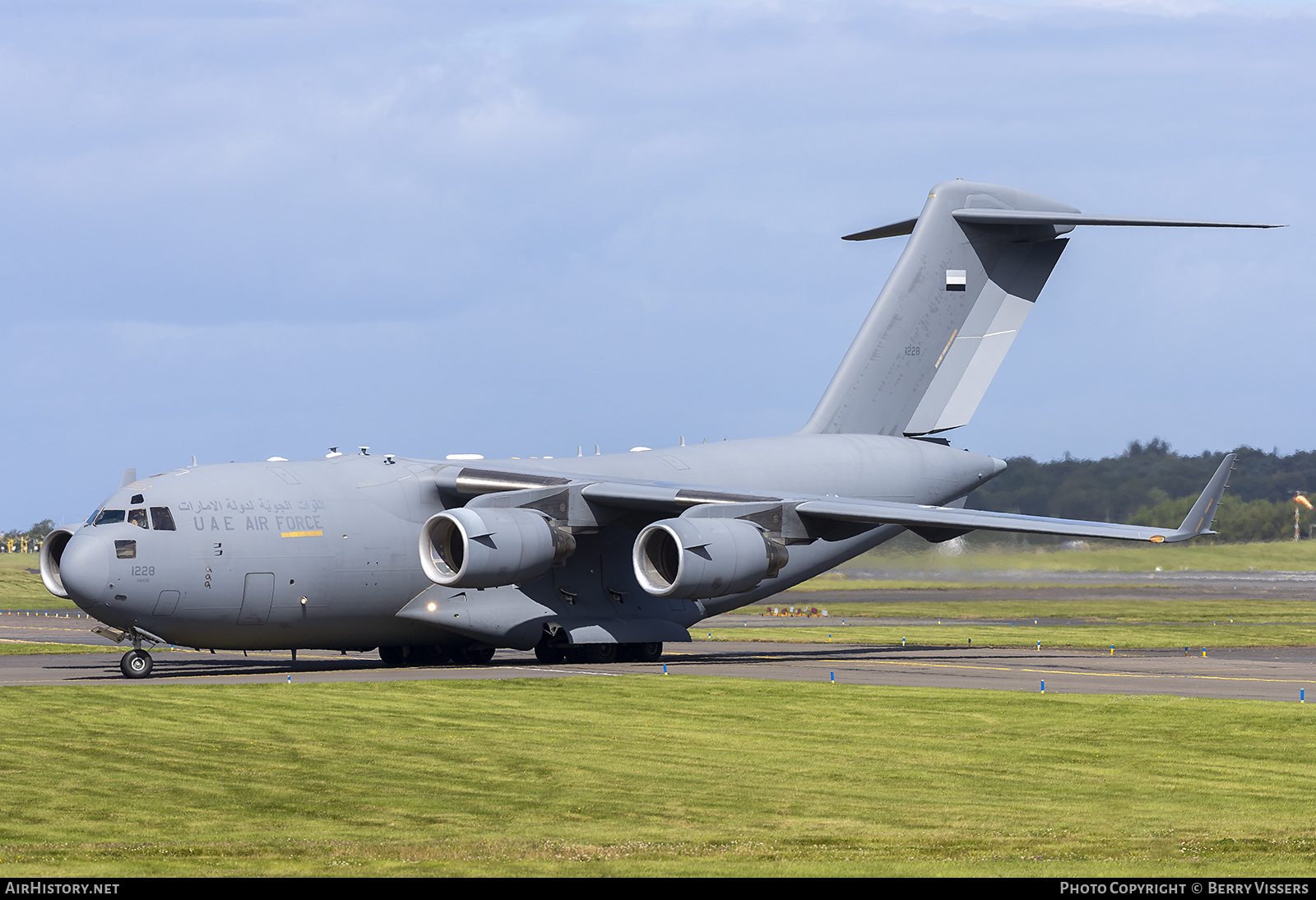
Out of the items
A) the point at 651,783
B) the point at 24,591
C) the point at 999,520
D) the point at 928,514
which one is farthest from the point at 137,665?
the point at 24,591

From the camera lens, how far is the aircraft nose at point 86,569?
19.6m

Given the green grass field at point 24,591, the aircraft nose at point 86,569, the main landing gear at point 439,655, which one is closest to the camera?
the aircraft nose at point 86,569

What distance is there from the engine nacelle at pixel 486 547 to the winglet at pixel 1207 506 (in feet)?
27.6

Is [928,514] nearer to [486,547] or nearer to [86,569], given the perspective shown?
[486,547]

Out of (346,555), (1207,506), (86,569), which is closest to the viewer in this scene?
(86,569)

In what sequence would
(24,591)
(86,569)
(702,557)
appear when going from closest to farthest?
1. (86,569)
2. (702,557)
3. (24,591)

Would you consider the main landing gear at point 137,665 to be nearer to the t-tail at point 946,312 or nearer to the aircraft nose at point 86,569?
the aircraft nose at point 86,569

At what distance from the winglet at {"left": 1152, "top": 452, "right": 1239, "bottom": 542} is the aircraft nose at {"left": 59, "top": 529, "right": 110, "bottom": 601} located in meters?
13.8

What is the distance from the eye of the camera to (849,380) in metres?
28.3

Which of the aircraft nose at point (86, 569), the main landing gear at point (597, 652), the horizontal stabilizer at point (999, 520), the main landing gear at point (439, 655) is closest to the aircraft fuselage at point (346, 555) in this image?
the aircraft nose at point (86, 569)

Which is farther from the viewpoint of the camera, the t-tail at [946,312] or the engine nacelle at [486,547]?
the t-tail at [946,312]

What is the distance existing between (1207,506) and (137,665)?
14.6 m

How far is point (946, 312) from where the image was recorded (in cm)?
2850

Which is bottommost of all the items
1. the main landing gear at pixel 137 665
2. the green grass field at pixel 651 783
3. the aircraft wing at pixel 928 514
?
the green grass field at pixel 651 783
